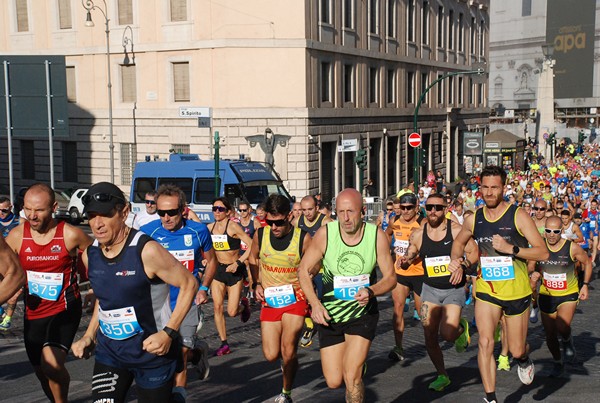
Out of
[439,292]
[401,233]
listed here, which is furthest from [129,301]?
[401,233]

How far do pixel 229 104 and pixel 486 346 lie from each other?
2728cm

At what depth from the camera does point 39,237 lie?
6379 millimetres

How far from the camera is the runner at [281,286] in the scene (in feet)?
24.1

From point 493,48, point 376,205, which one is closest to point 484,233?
point 376,205

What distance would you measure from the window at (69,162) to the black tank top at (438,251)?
32.0 meters

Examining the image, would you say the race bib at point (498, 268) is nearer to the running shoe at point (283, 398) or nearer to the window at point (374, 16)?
the running shoe at point (283, 398)

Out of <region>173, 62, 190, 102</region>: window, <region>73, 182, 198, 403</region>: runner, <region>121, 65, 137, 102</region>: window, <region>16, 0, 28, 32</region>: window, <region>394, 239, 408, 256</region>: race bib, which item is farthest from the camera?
<region>16, 0, 28, 32</region>: window

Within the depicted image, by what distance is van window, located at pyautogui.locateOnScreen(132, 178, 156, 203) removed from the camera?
949 inches

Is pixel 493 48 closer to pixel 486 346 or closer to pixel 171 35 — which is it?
pixel 171 35

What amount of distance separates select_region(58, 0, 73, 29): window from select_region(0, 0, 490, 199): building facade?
61mm

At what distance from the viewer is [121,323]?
4980mm

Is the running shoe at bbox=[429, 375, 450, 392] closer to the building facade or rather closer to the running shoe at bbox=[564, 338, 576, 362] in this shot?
the running shoe at bbox=[564, 338, 576, 362]

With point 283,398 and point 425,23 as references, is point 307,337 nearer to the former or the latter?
point 283,398

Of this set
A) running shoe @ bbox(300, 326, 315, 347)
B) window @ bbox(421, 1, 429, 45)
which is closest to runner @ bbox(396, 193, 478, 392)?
running shoe @ bbox(300, 326, 315, 347)
